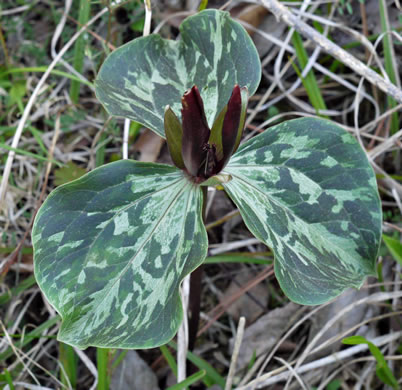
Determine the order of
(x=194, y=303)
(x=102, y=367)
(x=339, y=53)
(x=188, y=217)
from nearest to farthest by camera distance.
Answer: (x=188, y=217) → (x=102, y=367) → (x=194, y=303) → (x=339, y=53)

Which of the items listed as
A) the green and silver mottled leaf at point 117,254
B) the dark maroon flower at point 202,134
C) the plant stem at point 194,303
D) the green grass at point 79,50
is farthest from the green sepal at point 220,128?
the green grass at point 79,50

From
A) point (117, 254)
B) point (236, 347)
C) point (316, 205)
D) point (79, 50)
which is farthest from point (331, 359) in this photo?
point (79, 50)

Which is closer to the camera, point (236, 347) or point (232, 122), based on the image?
point (232, 122)

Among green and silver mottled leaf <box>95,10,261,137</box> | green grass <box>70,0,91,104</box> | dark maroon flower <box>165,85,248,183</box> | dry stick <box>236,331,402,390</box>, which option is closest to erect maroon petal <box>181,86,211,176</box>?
dark maroon flower <box>165,85,248,183</box>

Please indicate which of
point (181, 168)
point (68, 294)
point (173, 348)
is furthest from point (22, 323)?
point (181, 168)

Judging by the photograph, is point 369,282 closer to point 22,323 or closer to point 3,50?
point 22,323

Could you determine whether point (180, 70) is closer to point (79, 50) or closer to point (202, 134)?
point (202, 134)
